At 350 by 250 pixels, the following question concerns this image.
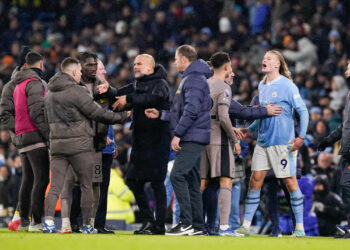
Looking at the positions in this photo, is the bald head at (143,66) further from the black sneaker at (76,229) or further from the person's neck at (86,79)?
the black sneaker at (76,229)

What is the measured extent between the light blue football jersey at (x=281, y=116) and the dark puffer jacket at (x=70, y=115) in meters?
1.94

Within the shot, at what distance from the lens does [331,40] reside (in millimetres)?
19047

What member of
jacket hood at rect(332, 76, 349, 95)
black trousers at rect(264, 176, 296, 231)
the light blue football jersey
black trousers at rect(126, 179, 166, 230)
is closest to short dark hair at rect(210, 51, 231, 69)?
the light blue football jersey

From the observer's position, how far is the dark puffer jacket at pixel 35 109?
9891 millimetres

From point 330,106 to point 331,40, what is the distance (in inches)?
101

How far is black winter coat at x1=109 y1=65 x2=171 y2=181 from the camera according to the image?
9.86m

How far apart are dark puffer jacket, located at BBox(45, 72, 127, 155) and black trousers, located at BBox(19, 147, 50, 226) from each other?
548 millimetres

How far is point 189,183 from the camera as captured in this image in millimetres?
9484

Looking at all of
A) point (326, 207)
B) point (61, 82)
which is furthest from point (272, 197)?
point (61, 82)

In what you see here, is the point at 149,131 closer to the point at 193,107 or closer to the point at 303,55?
the point at 193,107

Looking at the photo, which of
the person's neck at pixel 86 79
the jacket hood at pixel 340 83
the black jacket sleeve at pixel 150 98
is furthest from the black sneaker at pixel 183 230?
the jacket hood at pixel 340 83

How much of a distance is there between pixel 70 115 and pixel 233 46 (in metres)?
12.5

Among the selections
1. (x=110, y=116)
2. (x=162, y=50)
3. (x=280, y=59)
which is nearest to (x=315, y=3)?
(x=162, y=50)

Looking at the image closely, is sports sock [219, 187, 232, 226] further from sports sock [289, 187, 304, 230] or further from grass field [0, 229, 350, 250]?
grass field [0, 229, 350, 250]
